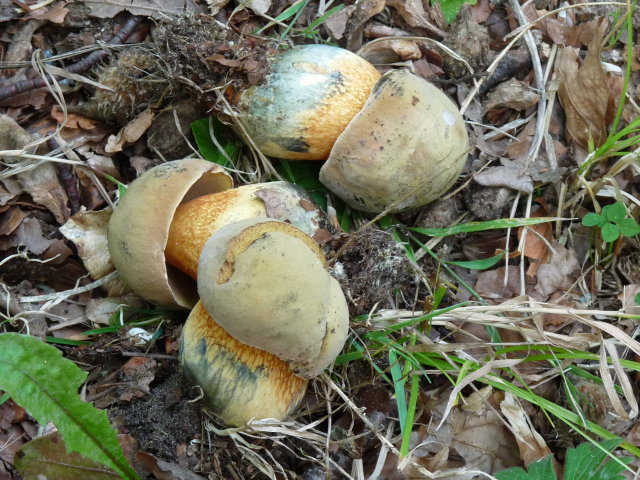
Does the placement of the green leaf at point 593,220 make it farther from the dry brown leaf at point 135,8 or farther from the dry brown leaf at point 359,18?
the dry brown leaf at point 135,8

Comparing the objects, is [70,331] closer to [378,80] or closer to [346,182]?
[346,182]

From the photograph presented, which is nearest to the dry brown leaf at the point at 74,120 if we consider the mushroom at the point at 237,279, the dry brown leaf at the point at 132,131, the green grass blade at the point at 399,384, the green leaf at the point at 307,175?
the dry brown leaf at the point at 132,131

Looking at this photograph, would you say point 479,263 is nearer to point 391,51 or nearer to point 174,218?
point 391,51

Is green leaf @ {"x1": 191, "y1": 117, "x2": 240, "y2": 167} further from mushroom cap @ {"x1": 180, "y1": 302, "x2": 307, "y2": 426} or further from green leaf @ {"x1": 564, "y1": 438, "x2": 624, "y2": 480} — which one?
green leaf @ {"x1": 564, "y1": 438, "x2": 624, "y2": 480}

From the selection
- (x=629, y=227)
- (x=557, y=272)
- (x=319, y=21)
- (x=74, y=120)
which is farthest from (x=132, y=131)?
(x=629, y=227)

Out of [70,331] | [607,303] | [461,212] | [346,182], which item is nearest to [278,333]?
[346,182]
